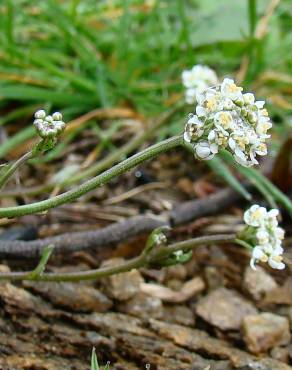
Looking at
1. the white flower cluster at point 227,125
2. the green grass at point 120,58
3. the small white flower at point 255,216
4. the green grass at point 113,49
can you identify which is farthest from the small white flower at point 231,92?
the green grass at point 113,49

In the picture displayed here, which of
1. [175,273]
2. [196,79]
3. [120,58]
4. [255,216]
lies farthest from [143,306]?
[120,58]

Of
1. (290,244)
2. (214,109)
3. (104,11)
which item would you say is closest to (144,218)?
(290,244)

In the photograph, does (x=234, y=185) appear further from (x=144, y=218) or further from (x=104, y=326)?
(x=104, y=326)

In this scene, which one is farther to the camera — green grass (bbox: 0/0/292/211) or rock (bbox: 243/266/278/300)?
green grass (bbox: 0/0/292/211)

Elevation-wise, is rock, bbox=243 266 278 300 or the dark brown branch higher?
the dark brown branch

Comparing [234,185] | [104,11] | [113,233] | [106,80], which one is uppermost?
[104,11]

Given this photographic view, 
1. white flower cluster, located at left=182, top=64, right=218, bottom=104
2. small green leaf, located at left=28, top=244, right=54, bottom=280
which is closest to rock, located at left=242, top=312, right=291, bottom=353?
small green leaf, located at left=28, top=244, right=54, bottom=280

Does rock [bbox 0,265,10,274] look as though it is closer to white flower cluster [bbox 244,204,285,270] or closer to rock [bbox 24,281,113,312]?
rock [bbox 24,281,113,312]

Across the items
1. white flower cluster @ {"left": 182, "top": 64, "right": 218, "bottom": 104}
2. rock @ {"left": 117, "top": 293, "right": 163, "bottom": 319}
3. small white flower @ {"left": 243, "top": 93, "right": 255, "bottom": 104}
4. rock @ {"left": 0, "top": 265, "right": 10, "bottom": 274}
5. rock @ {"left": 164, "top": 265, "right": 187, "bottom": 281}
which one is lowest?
rock @ {"left": 117, "top": 293, "right": 163, "bottom": 319}
